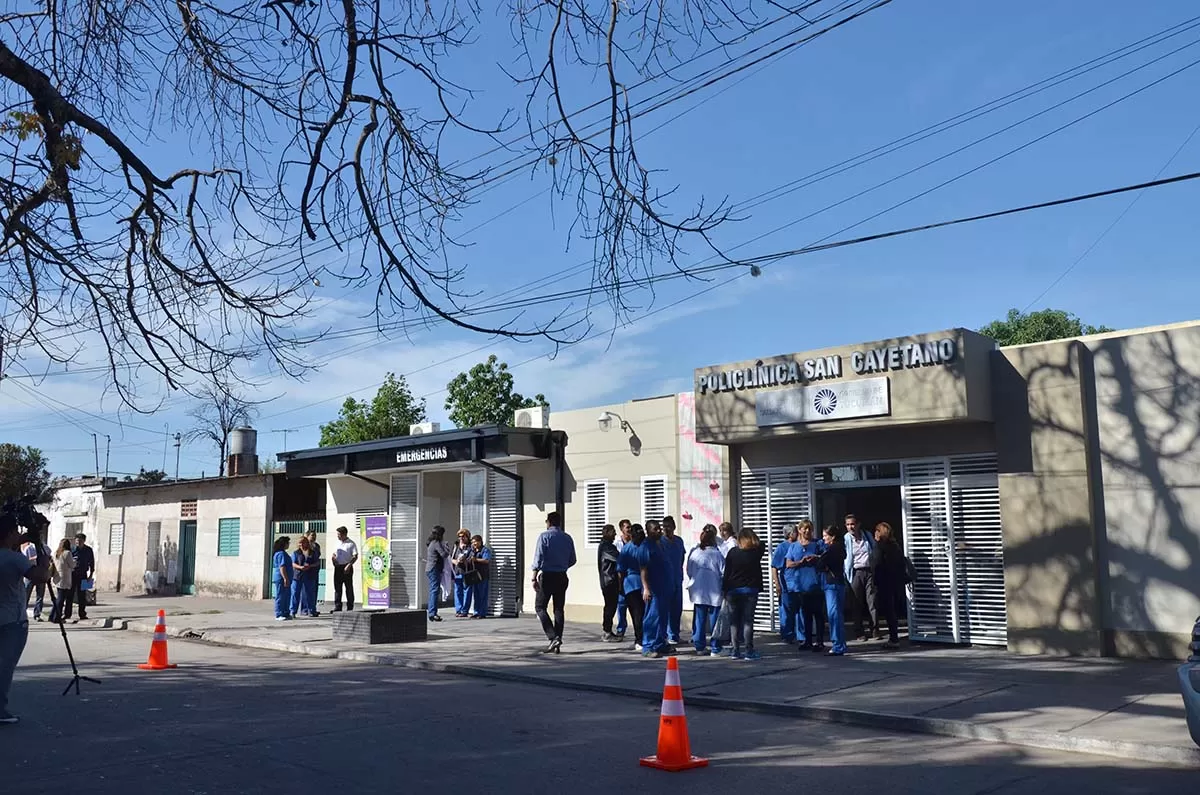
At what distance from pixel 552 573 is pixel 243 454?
19.8m

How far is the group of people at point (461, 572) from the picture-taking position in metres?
19.8

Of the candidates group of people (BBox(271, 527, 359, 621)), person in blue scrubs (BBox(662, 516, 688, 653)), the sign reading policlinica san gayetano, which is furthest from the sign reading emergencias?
group of people (BBox(271, 527, 359, 621))

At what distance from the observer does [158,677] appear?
12.3 m

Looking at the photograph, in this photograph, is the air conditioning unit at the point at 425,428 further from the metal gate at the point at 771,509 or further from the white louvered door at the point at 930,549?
the white louvered door at the point at 930,549

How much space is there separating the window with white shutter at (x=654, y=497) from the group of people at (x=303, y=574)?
620 cm

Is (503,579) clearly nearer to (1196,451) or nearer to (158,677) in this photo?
(158,677)

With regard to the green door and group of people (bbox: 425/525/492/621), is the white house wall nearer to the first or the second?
the green door

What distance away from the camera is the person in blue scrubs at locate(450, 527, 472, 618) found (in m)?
19.8

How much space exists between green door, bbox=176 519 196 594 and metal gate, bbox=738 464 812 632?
19.8 m

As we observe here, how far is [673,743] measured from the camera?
290 inches

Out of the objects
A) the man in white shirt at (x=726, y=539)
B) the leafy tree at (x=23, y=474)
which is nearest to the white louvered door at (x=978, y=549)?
the man in white shirt at (x=726, y=539)

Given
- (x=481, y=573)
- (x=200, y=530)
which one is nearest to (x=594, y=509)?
(x=481, y=573)

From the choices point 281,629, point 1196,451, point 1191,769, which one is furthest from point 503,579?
point 1191,769

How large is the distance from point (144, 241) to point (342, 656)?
8395 millimetres
